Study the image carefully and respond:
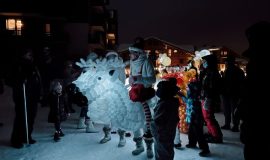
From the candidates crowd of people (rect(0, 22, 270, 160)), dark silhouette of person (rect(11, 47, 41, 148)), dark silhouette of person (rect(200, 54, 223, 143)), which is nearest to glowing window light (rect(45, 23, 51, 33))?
crowd of people (rect(0, 22, 270, 160))

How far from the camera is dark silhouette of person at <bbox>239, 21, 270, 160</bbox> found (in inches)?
137

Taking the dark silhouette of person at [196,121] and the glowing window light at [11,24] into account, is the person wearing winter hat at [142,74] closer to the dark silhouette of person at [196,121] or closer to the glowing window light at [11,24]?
the dark silhouette of person at [196,121]

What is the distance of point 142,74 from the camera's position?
643cm

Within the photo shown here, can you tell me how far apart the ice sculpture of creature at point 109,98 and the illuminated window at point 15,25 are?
23.3 metres

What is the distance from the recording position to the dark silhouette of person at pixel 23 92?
7.39 metres

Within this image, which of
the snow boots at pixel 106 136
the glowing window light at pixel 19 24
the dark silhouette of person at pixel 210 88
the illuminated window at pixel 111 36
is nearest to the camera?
the dark silhouette of person at pixel 210 88

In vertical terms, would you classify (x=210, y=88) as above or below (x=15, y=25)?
below

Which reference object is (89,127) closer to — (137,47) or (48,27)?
(137,47)

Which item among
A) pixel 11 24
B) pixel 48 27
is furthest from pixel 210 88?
pixel 11 24

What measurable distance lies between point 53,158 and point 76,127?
10.4 ft

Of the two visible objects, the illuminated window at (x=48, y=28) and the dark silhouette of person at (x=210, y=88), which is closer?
the dark silhouette of person at (x=210, y=88)

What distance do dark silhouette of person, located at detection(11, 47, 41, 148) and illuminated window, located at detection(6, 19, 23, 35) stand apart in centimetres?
2245

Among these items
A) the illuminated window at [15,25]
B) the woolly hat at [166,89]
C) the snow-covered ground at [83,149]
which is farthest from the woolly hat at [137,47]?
the illuminated window at [15,25]

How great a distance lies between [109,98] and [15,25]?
80.6 ft
